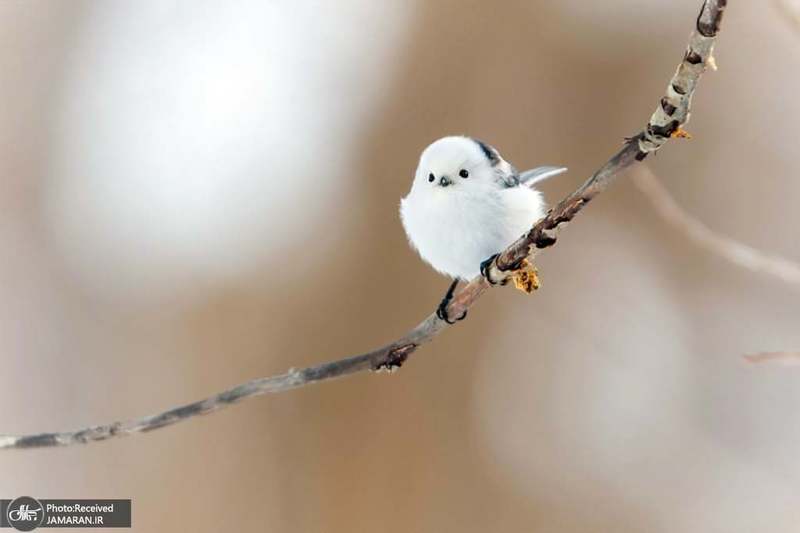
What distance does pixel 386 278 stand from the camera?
9.56ft

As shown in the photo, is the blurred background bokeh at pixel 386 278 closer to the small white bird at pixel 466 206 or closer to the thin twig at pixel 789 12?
the small white bird at pixel 466 206

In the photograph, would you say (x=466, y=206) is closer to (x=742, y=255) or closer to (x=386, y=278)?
(x=742, y=255)

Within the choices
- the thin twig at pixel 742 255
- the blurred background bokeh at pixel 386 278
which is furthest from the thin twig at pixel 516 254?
the blurred background bokeh at pixel 386 278

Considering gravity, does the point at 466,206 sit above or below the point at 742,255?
above

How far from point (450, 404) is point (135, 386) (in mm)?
1086

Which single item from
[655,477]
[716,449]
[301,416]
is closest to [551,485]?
[655,477]

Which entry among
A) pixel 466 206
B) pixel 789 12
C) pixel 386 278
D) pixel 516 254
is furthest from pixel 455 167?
pixel 386 278

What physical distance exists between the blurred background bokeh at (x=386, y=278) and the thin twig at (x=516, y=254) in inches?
67.0

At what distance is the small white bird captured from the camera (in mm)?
1348

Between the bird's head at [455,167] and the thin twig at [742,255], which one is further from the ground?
the bird's head at [455,167]

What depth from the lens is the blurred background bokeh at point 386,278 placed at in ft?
9.38

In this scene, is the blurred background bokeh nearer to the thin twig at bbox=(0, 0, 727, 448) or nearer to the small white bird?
the small white bird

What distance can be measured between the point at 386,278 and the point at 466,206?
1.57 metres

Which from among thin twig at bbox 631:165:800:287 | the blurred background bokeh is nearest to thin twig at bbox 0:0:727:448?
thin twig at bbox 631:165:800:287
